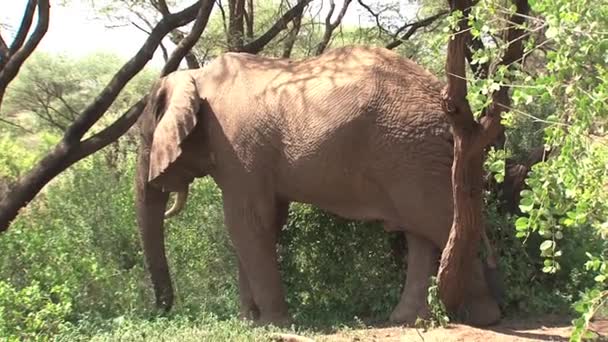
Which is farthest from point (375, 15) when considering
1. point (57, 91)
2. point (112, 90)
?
point (57, 91)

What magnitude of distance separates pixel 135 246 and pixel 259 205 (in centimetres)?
328

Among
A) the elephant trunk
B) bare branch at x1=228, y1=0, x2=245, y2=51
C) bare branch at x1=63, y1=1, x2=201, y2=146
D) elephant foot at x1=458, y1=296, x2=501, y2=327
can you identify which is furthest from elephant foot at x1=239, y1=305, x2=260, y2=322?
bare branch at x1=228, y1=0, x2=245, y2=51

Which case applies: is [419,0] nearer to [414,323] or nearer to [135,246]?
[135,246]

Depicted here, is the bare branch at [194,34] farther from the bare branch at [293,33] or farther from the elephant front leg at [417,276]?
the elephant front leg at [417,276]

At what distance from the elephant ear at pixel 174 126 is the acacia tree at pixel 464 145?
8.15 feet

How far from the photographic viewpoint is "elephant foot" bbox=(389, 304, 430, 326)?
643cm

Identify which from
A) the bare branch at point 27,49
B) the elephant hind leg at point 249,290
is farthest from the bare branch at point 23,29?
the elephant hind leg at point 249,290

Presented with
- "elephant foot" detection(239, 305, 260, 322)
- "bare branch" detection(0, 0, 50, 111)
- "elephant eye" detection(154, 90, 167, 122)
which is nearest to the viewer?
"elephant foot" detection(239, 305, 260, 322)

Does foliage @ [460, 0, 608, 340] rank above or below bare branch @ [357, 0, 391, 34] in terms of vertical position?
below

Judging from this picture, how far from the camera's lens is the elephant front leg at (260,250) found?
682 cm

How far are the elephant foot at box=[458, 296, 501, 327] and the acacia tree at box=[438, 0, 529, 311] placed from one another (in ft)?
0.77

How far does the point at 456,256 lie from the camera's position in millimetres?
5816

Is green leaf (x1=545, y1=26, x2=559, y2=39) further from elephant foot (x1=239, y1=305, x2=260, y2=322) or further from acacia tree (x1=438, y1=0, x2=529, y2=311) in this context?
elephant foot (x1=239, y1=305, x2=260, y2=322)

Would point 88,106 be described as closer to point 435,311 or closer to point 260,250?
point 260,250
